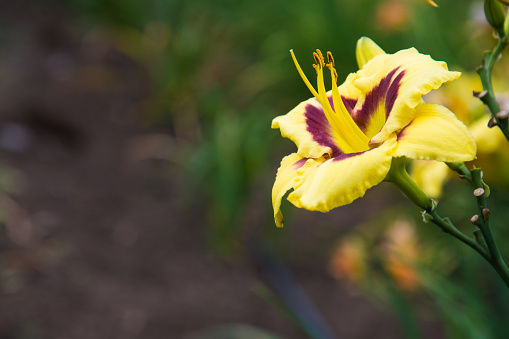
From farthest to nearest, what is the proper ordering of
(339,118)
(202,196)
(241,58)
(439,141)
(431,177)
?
(241,58) < (202,196) < (431,177) < (339,118) < (439,141)

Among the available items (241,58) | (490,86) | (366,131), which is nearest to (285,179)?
(366,131)

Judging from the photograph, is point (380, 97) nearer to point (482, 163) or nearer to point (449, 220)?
point (449, 220)

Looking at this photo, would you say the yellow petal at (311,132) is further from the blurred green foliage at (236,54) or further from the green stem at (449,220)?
the blurred green foliage at (236,54)

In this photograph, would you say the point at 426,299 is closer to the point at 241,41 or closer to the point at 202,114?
the point at 202,114

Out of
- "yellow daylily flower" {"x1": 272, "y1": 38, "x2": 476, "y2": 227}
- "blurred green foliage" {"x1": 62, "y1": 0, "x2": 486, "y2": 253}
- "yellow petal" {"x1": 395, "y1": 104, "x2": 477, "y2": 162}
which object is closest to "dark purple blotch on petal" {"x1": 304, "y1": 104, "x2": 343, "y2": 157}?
"yellow daylily flower" {"x1": 272, "y1": 38, "x2": 476, "y2": 227}

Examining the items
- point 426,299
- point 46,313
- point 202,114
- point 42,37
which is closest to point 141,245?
point 46,313

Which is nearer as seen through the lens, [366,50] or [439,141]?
[439,141]

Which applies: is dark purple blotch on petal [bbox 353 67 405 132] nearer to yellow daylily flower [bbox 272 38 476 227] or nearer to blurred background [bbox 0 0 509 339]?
yellow daylily flower [bbox 272 38 476 227]
